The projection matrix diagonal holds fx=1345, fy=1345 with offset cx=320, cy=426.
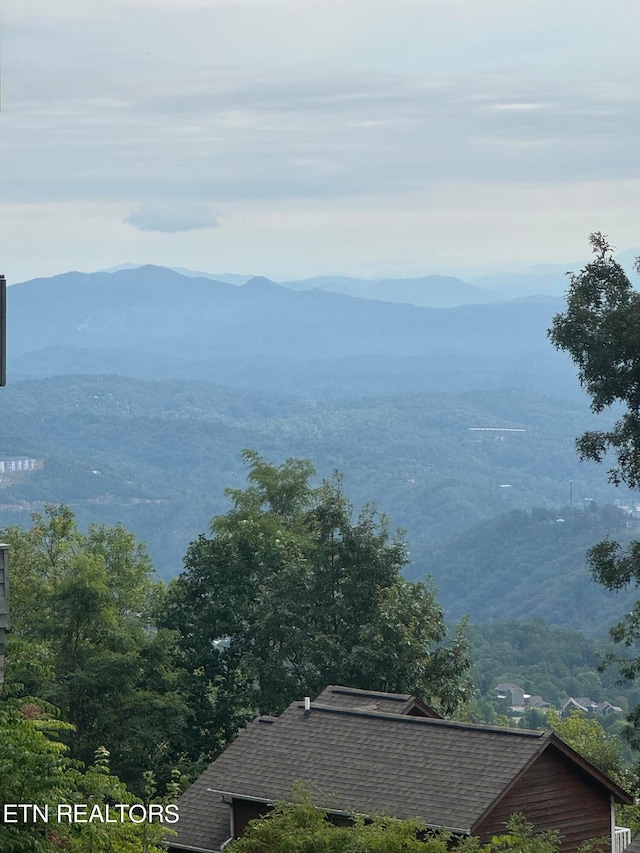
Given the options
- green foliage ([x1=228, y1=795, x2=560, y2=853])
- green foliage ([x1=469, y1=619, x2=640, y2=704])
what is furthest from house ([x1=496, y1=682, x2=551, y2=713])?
green foliage ([x1=228, y1=795, x2=560, y2=853])

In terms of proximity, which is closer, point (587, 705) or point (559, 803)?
point (559, 803)

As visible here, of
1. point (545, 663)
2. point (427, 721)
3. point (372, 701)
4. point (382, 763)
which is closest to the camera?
point (382, 763)

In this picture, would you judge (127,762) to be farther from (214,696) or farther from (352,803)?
(352,803)

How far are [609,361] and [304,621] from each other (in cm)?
1243

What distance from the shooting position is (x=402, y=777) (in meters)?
20.7

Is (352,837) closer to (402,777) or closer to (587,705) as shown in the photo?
(402,777)

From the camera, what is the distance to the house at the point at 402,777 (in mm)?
20031

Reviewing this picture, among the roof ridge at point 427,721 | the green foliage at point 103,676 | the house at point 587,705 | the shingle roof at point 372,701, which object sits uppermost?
the roof ridge at point 427,721

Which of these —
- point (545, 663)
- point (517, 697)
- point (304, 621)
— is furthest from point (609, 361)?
point (545, 663)

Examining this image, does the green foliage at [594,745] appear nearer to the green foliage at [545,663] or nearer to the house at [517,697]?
the house at [517,697]

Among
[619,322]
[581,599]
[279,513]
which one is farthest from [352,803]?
[581,599]

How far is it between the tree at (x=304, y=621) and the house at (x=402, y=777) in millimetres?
9999

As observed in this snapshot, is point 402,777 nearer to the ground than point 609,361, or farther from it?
nearer to the ground

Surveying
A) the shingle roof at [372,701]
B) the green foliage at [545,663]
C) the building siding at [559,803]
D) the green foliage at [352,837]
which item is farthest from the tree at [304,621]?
the green foliage at [545,663]
